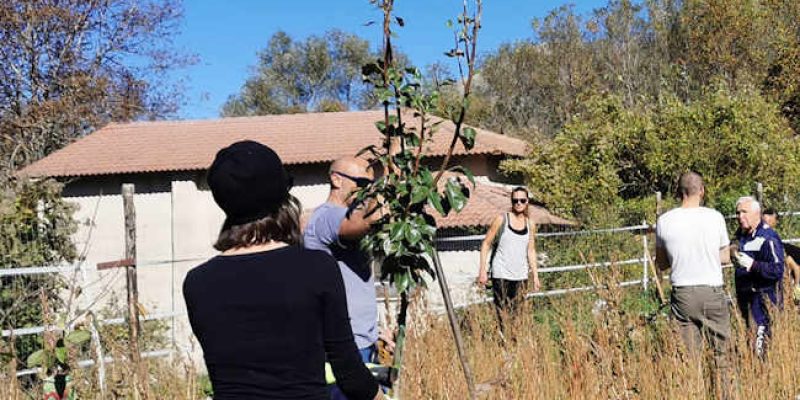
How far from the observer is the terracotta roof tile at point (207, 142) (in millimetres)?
24062

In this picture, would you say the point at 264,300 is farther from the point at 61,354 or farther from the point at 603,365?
the point at 603,365

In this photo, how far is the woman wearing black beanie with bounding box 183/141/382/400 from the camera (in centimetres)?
200

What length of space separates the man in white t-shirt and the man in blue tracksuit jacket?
56 centimetres

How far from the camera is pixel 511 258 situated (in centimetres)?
696

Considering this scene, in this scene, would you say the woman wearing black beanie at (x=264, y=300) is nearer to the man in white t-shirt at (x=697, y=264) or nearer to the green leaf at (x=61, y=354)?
the green leaf at (x=61, y=354)

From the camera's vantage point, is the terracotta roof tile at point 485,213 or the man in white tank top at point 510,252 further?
the terracotta roof tile at point 485,213

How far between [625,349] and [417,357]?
107 centimetres

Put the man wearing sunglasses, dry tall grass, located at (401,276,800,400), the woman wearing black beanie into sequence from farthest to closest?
dry tall grass, located at (401,276,800,400), the man wearing sunglasses, the woman wearing black beanie

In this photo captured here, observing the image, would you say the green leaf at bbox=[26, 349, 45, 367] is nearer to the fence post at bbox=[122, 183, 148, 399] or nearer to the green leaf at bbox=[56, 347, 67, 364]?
the green leaf at bbox=[56, 347, 67, 364]

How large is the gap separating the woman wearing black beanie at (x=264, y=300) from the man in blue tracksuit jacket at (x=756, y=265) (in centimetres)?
428

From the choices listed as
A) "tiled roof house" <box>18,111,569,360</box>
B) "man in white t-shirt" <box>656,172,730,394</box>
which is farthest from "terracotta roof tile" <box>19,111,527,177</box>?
"man in white t-shirt" <box>656,172,730,394</box>

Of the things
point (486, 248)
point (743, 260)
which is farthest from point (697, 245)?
point (486, 248)

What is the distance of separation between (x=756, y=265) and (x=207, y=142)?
71.7 feet

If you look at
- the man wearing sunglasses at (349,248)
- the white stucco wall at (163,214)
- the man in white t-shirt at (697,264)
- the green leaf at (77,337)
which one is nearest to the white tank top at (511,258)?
the man in white t-shirt at (697,264)
